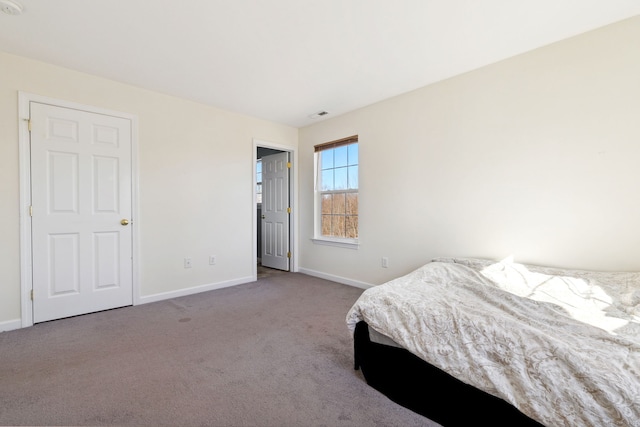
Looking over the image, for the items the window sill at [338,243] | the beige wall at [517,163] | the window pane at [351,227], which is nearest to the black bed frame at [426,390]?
the beige wall at [517,163]

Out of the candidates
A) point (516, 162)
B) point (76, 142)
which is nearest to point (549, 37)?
point (516, 162)

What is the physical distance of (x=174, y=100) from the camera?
3391mm

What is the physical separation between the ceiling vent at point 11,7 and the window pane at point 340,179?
129 inches

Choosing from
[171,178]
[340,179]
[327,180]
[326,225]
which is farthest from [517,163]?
[171,178]

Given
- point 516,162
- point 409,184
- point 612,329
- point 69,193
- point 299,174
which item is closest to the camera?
point 612,329

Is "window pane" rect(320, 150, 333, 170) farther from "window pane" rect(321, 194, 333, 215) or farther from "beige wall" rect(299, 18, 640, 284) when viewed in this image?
"beige wall" rect(299, 18, 640, 284)

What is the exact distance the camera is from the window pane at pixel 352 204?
390 cm

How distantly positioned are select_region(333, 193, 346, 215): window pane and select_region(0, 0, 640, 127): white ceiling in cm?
155

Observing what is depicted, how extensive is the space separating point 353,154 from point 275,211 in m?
1.78

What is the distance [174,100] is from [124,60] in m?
0.83

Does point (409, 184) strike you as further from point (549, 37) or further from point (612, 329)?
point (612, 329)

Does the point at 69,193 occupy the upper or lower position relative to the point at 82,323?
upper

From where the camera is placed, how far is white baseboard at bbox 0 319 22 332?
8.04 ft

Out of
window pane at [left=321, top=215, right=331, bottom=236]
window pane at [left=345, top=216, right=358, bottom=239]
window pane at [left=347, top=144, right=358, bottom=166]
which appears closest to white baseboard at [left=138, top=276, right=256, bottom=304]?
window pane at [left=321, top=215, right=331, bottom=236]
